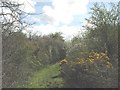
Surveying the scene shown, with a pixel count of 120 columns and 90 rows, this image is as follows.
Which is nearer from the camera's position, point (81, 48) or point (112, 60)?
point (112, 60)

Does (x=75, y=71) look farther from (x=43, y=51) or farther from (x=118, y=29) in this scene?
(x=43, y=51)

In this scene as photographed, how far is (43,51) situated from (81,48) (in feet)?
32.1

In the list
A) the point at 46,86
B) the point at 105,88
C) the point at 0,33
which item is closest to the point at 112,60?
the point at 105,88

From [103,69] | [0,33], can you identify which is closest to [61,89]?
[103,69]

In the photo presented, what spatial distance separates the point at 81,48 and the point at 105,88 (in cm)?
529

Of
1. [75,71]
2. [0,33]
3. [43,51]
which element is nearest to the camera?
[0,33]

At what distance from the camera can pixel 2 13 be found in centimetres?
620

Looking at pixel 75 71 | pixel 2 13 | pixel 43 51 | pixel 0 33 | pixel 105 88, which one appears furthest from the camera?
pixel 43 51

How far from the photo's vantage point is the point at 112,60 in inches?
587

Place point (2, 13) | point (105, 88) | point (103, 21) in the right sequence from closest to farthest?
point (2, 13) < point (105, 88) < point (103, 21)

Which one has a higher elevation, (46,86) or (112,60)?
(112,60)

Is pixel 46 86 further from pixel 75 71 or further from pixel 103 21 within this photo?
pixel 103 21

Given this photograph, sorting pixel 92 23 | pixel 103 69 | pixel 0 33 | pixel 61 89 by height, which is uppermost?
pixel 92 23

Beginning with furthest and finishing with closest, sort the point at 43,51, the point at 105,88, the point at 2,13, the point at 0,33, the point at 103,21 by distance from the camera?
the point at 43,51, the point at 103,21, the point at 105,88, the point at 0,33, the point at 2,13
